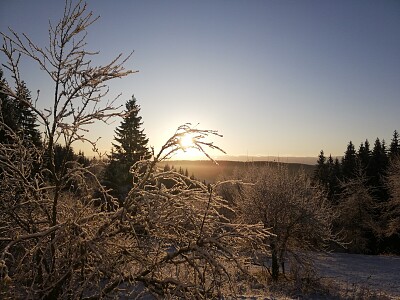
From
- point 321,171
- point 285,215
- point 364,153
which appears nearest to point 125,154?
point 285,215

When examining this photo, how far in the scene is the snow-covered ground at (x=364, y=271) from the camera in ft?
57.0

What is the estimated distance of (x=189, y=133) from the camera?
3.77 meters

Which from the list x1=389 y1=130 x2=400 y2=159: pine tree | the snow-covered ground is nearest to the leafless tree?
the snow-covered ground

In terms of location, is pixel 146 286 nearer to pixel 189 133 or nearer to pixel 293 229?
pixel 189 133

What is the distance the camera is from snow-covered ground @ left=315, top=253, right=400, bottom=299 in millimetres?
17386

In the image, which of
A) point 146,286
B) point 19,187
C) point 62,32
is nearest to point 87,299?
point 146,286

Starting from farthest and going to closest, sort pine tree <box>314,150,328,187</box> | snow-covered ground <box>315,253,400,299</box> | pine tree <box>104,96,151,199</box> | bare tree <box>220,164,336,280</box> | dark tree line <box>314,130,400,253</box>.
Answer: pine tree <box>314,150,328,187</box> → dark tree line <box>314,130,400,253</box> → pine tree <box>104,96,151,199</box> → snow-covered ground <box>315,253,400,299</box> → bare tree <box>220,164,336,280</box>

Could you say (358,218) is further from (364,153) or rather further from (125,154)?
(125,154)

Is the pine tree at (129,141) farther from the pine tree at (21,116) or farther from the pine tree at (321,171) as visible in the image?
the pine tree at (321,171)

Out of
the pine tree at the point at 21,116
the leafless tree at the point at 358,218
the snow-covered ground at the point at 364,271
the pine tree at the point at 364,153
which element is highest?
the pine tree at the point at 364,153

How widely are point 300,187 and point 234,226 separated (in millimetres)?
15380

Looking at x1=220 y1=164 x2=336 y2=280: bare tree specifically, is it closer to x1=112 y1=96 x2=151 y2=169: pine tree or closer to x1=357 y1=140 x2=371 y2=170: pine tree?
x1=112 y1=96 x2=151 y2=169: pine tree

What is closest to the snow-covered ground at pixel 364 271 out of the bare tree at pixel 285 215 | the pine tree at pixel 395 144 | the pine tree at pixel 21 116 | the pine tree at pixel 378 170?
the bare tree at pixel 285 215

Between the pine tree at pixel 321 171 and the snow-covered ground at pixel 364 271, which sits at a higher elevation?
the pine tree at pixel 321 171
